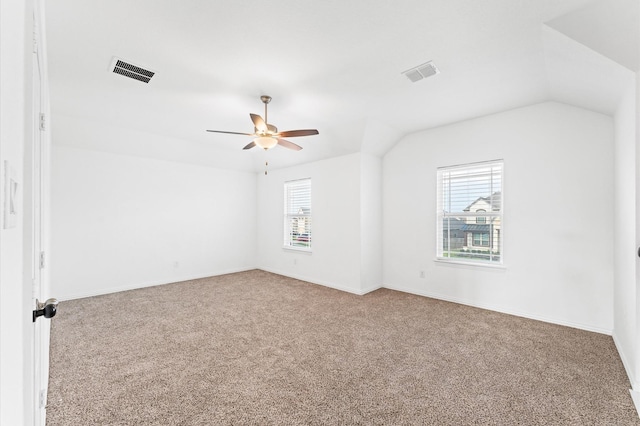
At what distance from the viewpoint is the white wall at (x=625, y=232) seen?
2348 millimetres

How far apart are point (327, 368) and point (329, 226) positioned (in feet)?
10.0

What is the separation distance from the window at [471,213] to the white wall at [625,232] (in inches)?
45.0

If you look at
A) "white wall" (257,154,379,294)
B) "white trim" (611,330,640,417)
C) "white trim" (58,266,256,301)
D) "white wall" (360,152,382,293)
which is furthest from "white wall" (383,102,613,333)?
"white trim" (58,266,256,301)

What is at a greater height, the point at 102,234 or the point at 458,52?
the point at 458,52

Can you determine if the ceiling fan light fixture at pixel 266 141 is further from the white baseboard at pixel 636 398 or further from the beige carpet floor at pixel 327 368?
the white baseboard at pixel 636 398

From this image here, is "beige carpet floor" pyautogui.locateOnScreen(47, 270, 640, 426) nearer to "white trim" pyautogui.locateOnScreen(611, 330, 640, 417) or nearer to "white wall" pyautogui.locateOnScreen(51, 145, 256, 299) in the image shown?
"white trim" pyautogui.locateOnScreen(611, 330, 640, 417)

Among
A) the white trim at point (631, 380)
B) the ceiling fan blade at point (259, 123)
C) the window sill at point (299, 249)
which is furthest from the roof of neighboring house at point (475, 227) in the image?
the ceiling fan blade at point (259, 123)

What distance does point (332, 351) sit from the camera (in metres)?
2.81

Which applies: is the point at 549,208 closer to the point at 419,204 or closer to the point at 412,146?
the point at 419,204

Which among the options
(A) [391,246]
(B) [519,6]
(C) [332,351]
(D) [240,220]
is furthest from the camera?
(D) [240,220]

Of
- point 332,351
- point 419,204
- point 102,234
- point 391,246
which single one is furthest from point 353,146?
point 102,234

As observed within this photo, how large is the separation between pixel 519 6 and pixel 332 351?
3123mm

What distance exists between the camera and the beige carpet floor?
1964 millimetres

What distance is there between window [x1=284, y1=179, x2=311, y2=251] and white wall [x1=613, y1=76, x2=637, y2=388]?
14.1ft
